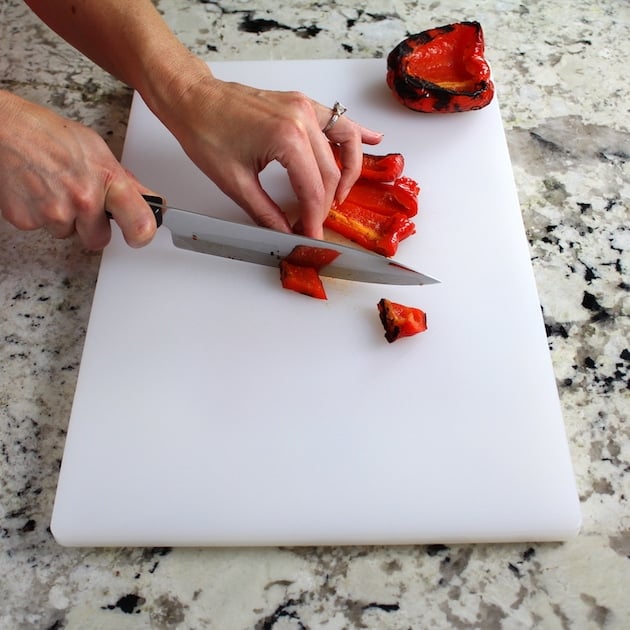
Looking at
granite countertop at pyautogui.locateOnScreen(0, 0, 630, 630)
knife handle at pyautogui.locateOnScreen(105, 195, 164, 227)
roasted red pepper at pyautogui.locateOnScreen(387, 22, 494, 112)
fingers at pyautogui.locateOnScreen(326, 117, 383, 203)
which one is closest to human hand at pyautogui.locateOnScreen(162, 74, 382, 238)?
fingers at pyautogui.locateOnScreen(326, 117, 383, 203)

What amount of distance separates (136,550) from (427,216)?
1.12 meters

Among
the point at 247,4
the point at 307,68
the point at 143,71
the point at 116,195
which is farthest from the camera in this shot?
the point at 247,4

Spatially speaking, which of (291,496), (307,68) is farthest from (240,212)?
(291,496)

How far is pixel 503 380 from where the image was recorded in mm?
1742

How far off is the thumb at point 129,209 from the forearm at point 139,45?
0.34m

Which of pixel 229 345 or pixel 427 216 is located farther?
pixel 427 216

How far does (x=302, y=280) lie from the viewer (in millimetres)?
1854

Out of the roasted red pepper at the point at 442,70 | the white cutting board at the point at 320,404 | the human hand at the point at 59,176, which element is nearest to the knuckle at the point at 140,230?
the human hand at the point at 59,176

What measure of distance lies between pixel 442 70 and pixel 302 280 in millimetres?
904

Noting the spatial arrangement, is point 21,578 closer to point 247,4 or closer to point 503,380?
point 503,380

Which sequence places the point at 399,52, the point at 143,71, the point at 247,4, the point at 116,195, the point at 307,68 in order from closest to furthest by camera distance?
the point at 116,195 → the point at 143,71 → the point at 399,52 → the point at 307,68 → the point at 247,4

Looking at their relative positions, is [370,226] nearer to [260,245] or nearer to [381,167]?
[381,167]

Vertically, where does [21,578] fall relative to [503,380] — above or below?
below

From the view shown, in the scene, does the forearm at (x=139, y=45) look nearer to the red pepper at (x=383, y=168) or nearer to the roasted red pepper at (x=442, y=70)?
the red pepper at (x=383, y=168)
